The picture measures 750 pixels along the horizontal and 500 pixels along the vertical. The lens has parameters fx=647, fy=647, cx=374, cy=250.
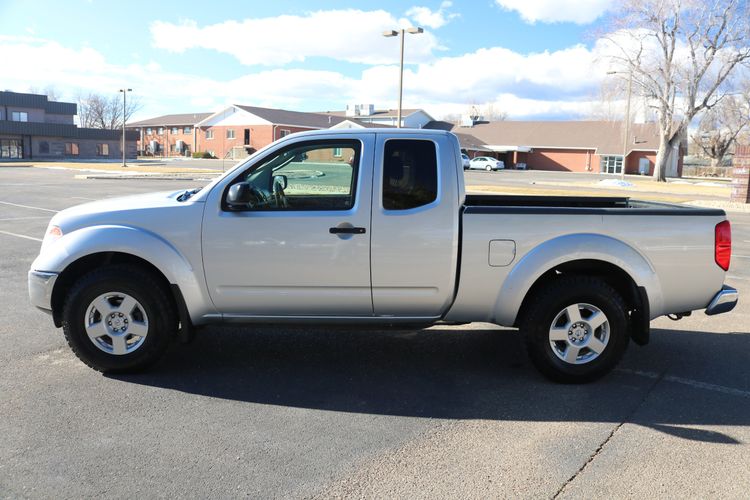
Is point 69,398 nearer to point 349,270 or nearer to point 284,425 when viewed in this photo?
point 284,425

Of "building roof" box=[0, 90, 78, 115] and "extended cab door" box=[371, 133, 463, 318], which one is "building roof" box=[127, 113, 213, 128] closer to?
"building roof" box=[0, 90, 78, 115]

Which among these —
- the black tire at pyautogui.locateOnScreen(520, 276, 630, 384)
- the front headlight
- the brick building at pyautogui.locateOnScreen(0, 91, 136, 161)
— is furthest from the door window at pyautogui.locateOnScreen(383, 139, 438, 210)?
the brick building at pyautogui.locateOnScreen(0, 91, 136, 161)

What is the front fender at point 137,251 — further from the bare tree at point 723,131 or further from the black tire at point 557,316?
the bare tree at point 723,131

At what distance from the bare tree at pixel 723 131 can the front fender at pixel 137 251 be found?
5379 centimetres

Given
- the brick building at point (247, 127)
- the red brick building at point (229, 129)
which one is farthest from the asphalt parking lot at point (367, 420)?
the brick building at point (247, 127)

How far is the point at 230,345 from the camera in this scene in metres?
6.04

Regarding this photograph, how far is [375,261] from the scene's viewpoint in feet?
16.3

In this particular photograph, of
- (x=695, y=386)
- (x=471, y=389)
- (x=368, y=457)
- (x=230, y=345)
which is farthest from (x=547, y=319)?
(x=230, y=345)

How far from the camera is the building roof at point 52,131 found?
65.7 metres

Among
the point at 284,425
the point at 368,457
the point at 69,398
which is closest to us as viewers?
the point at 368,457

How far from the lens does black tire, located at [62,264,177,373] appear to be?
16.4ft

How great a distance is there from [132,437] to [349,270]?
1.91 m

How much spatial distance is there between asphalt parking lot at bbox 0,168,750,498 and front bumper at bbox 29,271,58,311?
1.88 ft

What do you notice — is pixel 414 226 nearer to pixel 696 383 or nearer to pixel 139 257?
pixel 139 257
